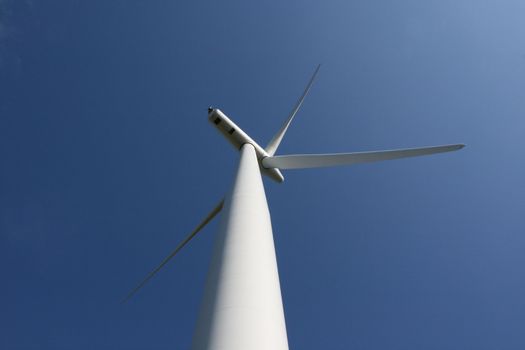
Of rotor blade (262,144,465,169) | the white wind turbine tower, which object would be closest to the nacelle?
rotor blade (262,144,465,169)

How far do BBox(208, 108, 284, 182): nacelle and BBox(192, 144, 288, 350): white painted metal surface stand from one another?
872cm

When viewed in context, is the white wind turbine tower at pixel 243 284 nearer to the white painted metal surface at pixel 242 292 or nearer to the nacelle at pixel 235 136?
the white painted metal surface at pixel 242 292

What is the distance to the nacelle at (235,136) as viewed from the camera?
1673cm

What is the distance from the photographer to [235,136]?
1688cm

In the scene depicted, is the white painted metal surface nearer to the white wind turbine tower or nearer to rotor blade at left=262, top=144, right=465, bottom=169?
the white wind turbine tower

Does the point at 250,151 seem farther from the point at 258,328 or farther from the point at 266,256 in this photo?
the point at 258,328

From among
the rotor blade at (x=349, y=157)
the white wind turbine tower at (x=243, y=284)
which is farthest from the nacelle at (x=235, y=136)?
the white wind turbine tower at (x=243, y=284)

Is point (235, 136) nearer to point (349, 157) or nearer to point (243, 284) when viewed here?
point (349, 157)

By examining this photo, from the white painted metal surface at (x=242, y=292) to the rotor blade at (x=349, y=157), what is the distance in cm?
728

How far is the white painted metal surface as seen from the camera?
4.83 m

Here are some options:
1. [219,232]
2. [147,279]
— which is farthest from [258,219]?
[147,279]

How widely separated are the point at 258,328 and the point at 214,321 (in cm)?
63

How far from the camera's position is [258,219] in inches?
305

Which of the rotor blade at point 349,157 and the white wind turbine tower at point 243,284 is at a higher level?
the rotor blade at point 349,157
